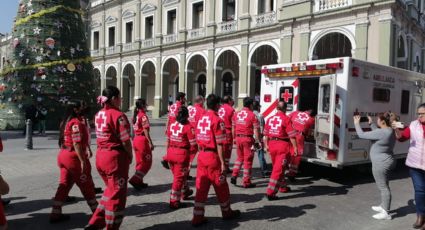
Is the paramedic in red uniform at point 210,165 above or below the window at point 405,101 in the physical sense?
below

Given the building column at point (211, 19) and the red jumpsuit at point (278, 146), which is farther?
the building column at point (211, 19)

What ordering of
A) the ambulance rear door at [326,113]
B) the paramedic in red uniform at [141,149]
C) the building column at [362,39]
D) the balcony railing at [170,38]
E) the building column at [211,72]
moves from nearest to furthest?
the paramedic in red uniform at [141,149], the ambulance rear door at [326,113], the building column at [362,39], the building column at [211,72], the balcony railing at [170,38]

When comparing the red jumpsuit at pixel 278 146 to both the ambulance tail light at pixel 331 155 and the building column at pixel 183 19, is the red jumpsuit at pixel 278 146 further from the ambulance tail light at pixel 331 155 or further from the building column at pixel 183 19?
the building column at pixel 183 19

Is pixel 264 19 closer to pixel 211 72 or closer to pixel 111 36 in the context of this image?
pixel 211 72

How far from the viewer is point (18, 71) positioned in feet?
52.9

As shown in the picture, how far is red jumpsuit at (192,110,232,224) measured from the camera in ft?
15.9

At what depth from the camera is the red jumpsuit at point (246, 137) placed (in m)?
7.09

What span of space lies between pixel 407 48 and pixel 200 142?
58.6ft

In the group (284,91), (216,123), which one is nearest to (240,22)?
(284,91)

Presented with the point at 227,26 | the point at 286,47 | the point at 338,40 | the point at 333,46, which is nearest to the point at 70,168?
the point at 286,47

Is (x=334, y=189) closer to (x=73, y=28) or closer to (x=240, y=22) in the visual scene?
(x=73, y=28)

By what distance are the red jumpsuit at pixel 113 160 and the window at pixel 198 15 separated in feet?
75.4

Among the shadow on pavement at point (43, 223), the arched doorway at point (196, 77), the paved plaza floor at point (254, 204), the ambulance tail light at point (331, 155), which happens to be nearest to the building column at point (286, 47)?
the arched doorway at point (196, 77)

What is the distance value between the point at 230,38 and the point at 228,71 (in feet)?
10.8
